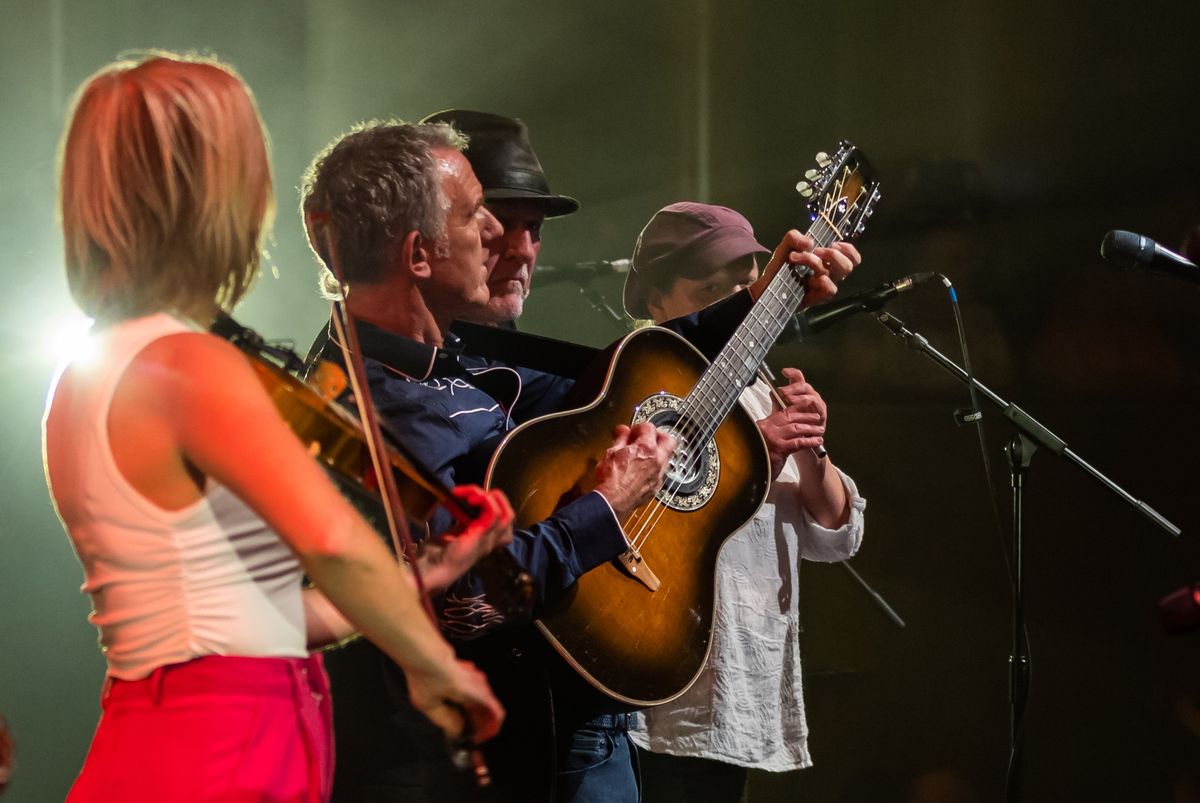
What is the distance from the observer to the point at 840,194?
8.68ft

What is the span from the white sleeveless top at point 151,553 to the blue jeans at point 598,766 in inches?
36.8

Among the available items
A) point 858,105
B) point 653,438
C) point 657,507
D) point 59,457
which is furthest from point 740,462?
point 858,105

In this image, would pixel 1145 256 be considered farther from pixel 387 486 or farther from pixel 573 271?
pixel 573 271

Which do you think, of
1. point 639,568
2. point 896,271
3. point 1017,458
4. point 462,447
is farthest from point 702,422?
point 896,271

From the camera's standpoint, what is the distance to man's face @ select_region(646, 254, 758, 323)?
3049 millimetres

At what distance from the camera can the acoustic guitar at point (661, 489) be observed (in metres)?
1.90

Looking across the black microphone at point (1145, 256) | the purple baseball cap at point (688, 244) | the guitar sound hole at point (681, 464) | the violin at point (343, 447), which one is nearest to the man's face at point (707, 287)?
the purple baseball cap at point (688, 244)

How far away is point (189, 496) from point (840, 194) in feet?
6.20

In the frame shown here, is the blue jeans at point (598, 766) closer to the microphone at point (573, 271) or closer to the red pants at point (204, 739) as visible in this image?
the red pants at point (204, 739)

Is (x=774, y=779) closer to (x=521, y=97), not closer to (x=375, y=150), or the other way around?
(x=521, y=97)

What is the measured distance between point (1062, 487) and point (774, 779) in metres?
1.58

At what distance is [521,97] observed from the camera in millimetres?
4418

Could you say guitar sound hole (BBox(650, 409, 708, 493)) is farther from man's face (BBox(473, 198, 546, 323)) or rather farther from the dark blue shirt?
man's face (BBox(473, 198, 546, 323))

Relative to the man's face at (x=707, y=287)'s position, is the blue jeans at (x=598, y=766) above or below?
below
